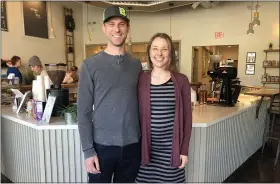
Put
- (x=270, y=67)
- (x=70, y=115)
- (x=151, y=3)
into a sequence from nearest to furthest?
(x=70, y=115) < (x=151, y=3) < (x=270, y=67)

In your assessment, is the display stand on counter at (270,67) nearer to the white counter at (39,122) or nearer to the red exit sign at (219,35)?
the red exit sign at (219,35)

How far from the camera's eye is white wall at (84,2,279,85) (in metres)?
5.98

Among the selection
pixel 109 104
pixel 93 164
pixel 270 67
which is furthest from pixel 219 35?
pixel 93 164

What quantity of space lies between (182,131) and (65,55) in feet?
21.2

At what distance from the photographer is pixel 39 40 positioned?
632 cm

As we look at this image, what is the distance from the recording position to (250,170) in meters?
3.02

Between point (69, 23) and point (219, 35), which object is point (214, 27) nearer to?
point (219, 35)

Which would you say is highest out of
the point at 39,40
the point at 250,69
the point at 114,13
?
the point at 39,40

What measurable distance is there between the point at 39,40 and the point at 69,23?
1.31 metres

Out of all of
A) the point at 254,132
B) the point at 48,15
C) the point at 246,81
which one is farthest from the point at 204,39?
the point at 48,15

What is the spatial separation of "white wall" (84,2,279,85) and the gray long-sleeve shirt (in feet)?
18.8

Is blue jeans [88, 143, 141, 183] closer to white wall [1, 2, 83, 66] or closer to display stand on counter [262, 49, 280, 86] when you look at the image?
white wall [1, 2, 83, 66]

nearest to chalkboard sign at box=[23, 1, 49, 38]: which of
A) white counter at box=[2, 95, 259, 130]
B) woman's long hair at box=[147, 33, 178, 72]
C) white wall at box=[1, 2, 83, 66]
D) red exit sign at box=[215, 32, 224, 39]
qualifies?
white wall at box=[1, 2, 83, 66]

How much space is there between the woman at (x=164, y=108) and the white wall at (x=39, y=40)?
509cm
